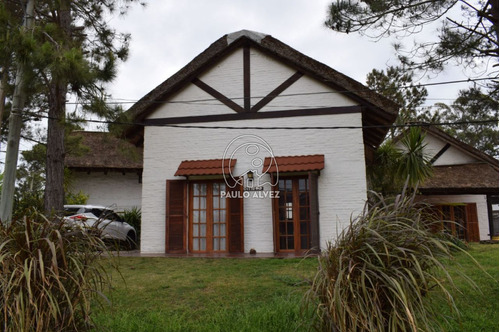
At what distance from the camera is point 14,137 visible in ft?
24.1

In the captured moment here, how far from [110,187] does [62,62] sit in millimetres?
10207

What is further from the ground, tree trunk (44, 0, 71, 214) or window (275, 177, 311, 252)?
tree trunk (44, 0, 71, 214)

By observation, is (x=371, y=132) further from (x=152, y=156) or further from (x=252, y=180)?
(x=152, y=156)

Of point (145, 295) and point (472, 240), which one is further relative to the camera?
point (472, 240)

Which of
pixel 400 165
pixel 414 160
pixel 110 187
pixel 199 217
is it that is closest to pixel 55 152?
pixel 199 217

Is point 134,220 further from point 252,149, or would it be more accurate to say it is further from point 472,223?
point 472,223

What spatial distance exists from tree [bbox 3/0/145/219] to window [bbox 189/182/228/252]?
2918 mm

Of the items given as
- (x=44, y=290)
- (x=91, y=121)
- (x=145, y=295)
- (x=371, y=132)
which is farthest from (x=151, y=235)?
(x=44, y=290)

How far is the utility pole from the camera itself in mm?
6809

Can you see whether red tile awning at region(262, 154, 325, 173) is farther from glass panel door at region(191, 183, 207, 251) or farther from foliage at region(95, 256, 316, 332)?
foliage at region(95, 256, 316, 332)

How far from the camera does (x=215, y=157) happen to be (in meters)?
10.1

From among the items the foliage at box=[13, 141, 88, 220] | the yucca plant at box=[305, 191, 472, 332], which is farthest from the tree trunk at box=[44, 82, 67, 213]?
the yucca plant at box=[305, 191, 472, 332]

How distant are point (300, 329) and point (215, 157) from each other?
6.74m

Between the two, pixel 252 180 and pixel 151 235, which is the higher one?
pixel 252 180
